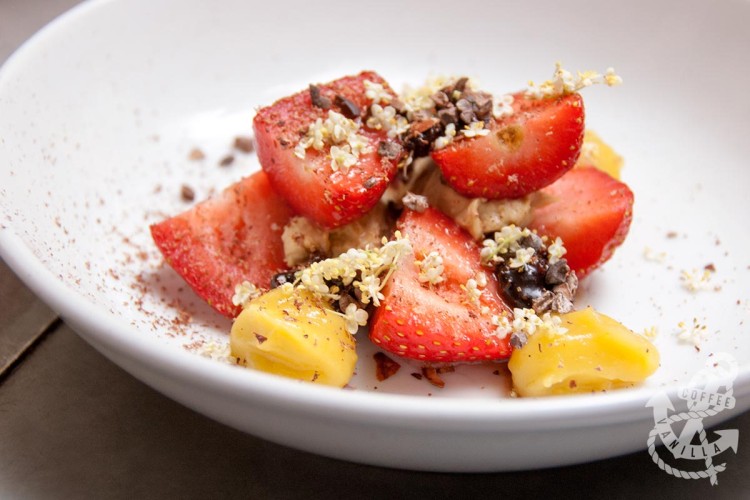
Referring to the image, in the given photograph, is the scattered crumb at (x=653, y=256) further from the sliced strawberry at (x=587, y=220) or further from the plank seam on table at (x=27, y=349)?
the plank seam on table at (x=27, y=349)

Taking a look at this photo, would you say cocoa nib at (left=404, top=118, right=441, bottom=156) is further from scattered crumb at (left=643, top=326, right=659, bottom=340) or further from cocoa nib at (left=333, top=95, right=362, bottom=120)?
scattered crumb at (left=643, top=326, right=659, bottom=340)

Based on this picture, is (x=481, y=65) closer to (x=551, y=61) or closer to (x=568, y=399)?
(x=551, y=61)

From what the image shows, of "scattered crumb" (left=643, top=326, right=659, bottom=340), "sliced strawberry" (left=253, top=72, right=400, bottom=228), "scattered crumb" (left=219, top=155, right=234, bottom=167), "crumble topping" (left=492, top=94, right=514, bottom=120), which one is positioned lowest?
"scattered crumb" (left=643, top=326, right=659, bottom=340)

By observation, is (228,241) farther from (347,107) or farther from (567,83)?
(567,83)

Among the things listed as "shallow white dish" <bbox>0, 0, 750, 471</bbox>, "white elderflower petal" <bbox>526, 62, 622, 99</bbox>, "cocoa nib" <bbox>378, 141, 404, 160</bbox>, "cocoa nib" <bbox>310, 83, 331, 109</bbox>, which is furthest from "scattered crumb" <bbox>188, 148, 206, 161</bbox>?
"white elderflower petal" <bbox>526, 62, 622, 99</bbox>

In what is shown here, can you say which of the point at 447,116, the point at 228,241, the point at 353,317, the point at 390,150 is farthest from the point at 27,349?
the point at 447,116

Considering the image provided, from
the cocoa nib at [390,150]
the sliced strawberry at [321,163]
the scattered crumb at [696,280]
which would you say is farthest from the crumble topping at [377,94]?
the scattered crumb at [696,280]
